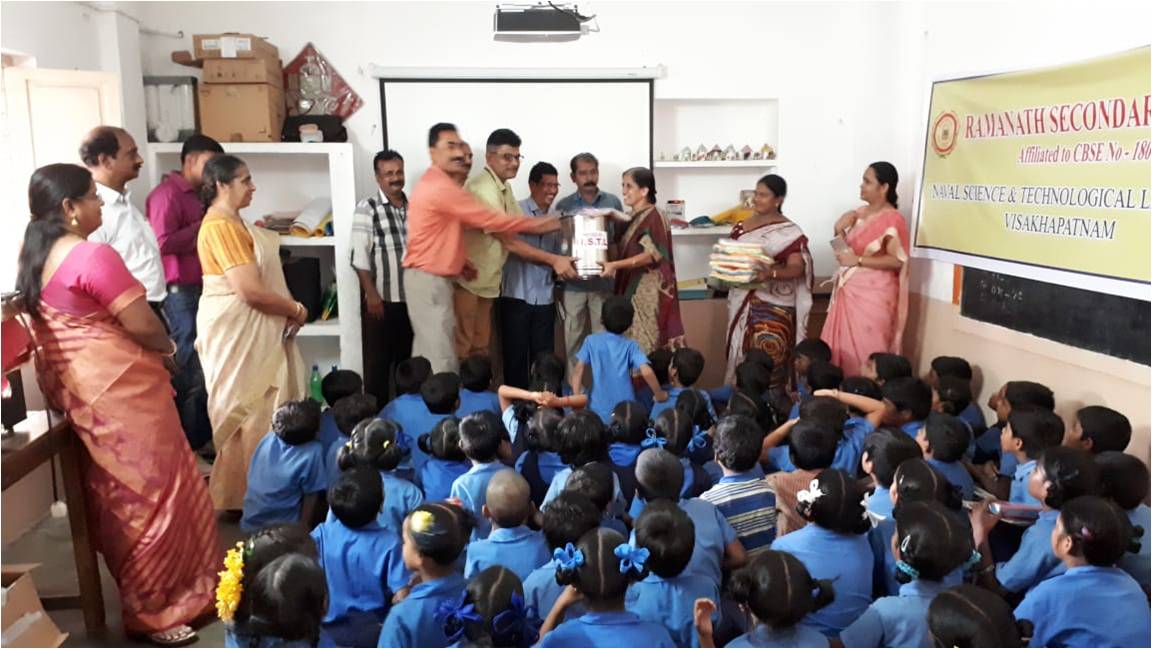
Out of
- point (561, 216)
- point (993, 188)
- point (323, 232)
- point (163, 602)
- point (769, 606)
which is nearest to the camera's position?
point (769, 606)

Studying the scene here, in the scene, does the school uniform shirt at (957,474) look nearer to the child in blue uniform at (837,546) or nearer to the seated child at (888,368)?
the child in blue uniform at (837,546)

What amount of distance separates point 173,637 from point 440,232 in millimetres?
2138

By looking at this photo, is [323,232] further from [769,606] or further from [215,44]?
[769,606]

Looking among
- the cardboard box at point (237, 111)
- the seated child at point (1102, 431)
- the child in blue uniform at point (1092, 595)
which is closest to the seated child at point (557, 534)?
the child in blue uniform at point (1092, 595)

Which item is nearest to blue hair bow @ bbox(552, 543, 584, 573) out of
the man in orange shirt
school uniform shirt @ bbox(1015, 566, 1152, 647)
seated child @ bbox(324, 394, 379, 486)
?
school uniform shirt @ bbox(1015, 566, 1152, 647)

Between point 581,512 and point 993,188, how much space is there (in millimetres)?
2828

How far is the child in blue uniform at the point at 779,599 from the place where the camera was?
160 centimetres

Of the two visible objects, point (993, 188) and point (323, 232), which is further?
point (323, 232)

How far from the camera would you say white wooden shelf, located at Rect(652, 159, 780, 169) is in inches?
206

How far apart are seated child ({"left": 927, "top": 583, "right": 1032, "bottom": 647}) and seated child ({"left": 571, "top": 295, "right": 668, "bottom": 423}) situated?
82.2 inches

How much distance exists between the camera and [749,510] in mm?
2385

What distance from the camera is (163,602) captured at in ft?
8.59

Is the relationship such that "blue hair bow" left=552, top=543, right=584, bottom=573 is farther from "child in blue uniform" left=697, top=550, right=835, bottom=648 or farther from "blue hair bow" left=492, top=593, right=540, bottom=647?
"child in blue uniform" left=697, top=550, right=835, bottom=648

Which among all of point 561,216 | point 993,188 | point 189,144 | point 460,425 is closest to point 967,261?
point 993,188
